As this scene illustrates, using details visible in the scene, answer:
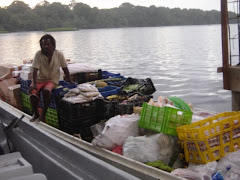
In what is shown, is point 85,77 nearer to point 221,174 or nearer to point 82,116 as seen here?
point 82,116

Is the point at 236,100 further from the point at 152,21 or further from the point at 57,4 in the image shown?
the point at 152,21

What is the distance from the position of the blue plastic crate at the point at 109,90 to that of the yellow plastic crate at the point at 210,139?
7.32 feet

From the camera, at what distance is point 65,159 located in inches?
123

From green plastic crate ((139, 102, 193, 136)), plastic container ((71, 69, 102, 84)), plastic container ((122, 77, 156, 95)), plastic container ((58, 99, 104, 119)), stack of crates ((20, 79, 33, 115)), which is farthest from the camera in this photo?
plastic container ((71, 69, 102, 84))

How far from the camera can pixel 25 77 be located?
7.27 meters

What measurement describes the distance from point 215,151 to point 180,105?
1.28m

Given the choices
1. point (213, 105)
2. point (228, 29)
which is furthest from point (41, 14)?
point (228, 29)

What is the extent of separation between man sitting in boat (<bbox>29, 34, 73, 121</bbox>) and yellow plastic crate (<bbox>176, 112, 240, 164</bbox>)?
2.74 m

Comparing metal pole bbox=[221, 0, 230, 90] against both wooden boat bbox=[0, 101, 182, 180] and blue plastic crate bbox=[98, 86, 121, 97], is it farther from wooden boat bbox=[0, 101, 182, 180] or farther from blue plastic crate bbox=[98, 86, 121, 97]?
wooden boat bbox=[0, 101, 182, 180]

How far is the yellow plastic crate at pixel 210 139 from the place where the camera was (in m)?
3.95

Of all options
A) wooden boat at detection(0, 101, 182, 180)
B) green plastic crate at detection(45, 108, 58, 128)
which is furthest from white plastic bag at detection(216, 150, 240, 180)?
green plastic crate at detection(45, 108, 58, 128)

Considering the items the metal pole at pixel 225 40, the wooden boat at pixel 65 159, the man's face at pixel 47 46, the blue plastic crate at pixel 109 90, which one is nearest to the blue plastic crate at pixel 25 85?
the man's face at pixel 47 46

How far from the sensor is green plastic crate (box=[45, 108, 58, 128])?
6.20 m

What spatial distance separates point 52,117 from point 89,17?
74.9m
